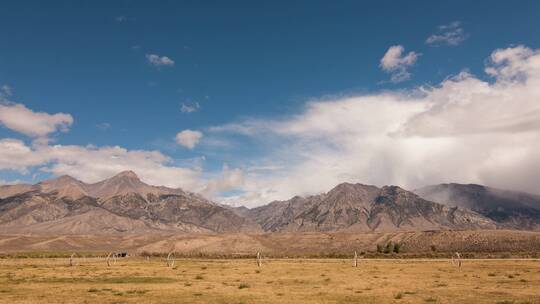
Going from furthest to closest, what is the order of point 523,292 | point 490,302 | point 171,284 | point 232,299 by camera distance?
point 171,284 → point 523,292 → point 232,299 → point 490,302

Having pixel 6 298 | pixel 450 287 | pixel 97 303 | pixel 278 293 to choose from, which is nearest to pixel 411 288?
pixel 450 287

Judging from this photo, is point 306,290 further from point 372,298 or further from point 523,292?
point 523,292

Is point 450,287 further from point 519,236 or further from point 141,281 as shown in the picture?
point 519,236

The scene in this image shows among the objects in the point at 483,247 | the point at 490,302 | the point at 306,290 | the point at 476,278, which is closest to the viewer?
the point at 490,302

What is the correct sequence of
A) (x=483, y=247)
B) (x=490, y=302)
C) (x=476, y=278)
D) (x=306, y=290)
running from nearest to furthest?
(x=490, y=302) → (x=306, y=290) → (x=476, y=278) → (x=483, y=247)

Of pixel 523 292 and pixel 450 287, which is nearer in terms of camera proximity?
pixel 523 292

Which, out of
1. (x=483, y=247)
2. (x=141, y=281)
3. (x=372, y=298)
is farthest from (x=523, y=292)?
(x=483, y=247)

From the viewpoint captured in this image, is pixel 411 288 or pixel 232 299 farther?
pixel 411 288

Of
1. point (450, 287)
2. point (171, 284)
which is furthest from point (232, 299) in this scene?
point (450, 287)

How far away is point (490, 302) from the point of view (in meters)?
29.6

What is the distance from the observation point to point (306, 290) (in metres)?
38.2

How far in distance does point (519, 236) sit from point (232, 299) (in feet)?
642

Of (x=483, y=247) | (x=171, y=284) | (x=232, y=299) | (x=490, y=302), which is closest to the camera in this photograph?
(x=490, y=302)

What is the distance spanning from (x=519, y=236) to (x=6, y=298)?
204319mm
